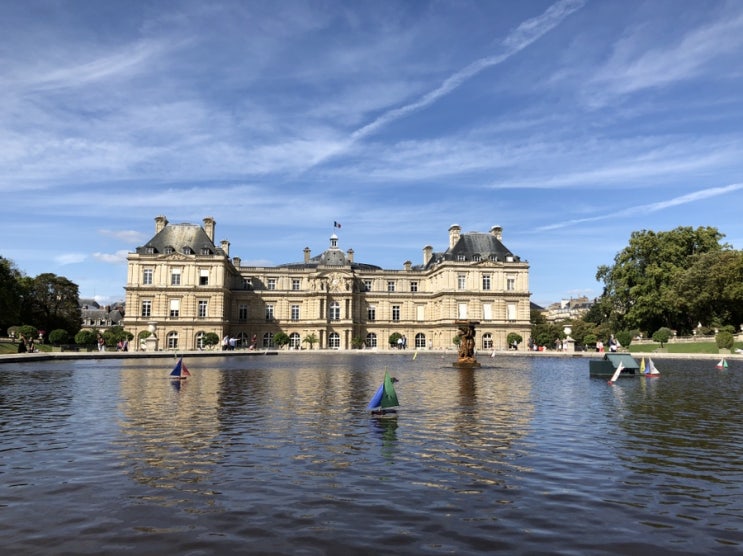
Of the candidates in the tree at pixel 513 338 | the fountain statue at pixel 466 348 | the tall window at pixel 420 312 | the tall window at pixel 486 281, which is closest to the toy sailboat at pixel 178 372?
the fountain statue at pixel 466 348

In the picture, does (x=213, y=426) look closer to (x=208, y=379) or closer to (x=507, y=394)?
(x=507, y=394)

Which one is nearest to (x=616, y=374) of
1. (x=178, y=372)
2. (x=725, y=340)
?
(x=178, y=372)

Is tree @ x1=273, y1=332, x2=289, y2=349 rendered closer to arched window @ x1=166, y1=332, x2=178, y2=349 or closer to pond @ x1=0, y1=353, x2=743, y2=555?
arched window @ x1=166, y1=332, x2=178, y2=349

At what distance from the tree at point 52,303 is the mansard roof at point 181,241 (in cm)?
1620

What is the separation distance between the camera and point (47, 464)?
10.2 meters

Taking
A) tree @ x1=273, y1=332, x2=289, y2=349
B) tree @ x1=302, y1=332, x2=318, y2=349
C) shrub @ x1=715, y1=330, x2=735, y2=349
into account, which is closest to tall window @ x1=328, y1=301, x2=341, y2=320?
tree @ x1=302, y1=332, x2=318, y2=349

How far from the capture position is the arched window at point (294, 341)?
282ft

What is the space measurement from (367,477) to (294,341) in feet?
258

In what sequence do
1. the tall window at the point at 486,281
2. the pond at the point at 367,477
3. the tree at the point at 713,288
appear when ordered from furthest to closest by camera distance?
the tall window at the point at 486,281
the tree at the point at 713,288
the pond at the point at 367,477

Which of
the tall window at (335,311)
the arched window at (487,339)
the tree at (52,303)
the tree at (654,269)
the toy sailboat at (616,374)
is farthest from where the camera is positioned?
the tall window at (335,311)

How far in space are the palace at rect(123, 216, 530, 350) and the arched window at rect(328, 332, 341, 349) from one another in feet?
0.46

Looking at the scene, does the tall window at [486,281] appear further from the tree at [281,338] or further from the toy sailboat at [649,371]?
the toy sailboat at [649,371]

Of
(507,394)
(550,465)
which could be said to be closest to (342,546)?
(550,465)

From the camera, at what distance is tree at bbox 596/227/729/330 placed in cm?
7069
